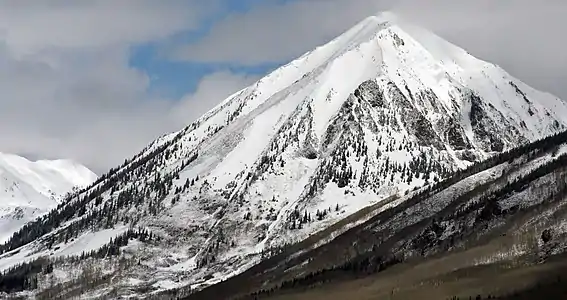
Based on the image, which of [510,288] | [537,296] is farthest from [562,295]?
[510,288]

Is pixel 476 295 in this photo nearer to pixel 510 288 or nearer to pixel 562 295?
pixel 510 288

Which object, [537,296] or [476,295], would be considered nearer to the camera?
[537,296]

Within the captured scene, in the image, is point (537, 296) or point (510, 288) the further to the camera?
point (510, 288)

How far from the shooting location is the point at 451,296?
198125 mm

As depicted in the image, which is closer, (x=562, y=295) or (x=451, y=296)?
(x=562, y=295)

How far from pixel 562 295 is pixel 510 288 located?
18.9 meters

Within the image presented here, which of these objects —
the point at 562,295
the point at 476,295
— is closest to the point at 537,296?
the point at 562,295

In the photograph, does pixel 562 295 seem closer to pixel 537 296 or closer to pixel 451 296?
pixel 537 296

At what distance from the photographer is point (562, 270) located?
648ft

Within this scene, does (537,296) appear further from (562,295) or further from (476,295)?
(476,295)

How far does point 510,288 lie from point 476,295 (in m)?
7.41

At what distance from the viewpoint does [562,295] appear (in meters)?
175

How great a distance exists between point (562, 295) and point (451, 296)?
29103mm

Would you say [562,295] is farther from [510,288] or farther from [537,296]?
[510,288]
